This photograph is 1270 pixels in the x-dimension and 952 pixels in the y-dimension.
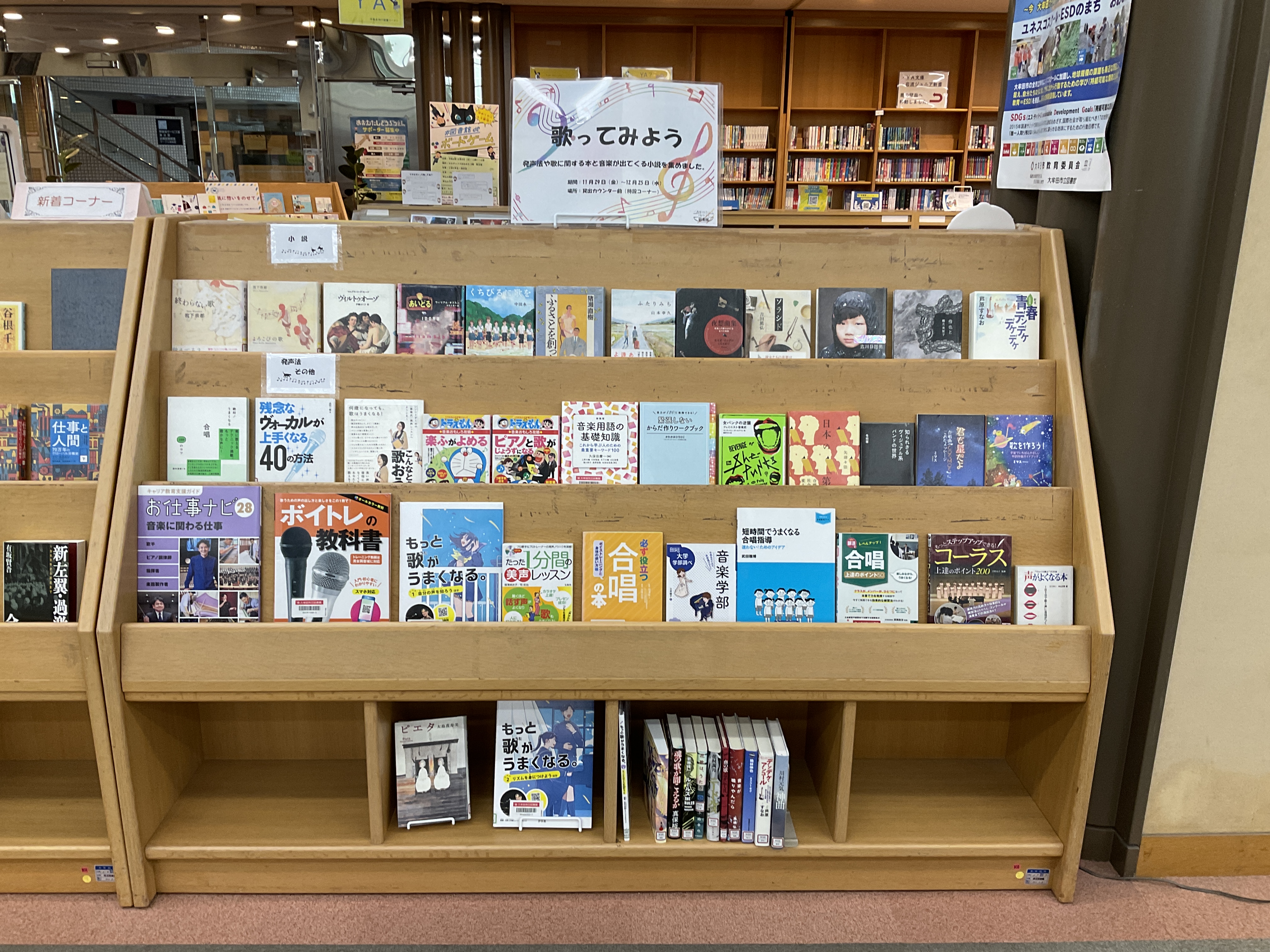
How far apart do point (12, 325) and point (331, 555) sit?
0.90m

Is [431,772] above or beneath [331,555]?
beneath

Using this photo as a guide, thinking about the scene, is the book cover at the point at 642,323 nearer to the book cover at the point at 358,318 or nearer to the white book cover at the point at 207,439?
the book cover at the point at 358,318

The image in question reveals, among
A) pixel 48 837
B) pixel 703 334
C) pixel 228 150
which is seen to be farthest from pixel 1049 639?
pixel 228 150

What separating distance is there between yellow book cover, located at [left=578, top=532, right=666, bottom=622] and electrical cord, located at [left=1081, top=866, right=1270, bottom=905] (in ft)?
4.02

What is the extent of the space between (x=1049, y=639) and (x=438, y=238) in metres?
1.58

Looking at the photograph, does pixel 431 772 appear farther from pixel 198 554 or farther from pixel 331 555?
pixel 198 554

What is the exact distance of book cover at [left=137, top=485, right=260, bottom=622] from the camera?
1.75 metres

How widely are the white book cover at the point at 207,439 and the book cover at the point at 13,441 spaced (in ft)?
1.02

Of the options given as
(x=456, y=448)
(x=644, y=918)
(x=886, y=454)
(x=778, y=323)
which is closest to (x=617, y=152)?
(x=778, y=323)

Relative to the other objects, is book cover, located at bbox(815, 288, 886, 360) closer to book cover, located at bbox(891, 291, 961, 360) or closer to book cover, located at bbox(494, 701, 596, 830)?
book cover, located at bbox(891, 291, 961, 360)

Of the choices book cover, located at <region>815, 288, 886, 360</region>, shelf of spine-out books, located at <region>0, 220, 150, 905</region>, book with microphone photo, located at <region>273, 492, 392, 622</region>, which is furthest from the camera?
book cover, located at <region>815, 288, 886, 360</region>

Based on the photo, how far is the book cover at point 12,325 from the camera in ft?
6.12

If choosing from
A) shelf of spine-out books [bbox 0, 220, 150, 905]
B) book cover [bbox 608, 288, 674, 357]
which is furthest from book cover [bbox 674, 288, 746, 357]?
shelf of spine-out books [bbox 0, 220, 150, 905]

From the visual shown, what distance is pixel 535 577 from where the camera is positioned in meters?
1.81
